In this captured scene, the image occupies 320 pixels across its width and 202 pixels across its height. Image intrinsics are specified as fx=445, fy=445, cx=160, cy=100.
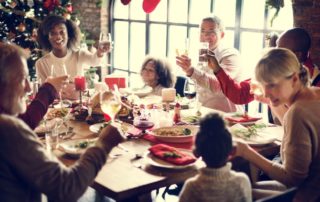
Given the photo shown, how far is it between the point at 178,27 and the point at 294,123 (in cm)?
368

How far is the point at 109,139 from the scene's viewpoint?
165 centimetres

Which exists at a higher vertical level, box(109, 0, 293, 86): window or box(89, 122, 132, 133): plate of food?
box(109, 0, 293, 86): window

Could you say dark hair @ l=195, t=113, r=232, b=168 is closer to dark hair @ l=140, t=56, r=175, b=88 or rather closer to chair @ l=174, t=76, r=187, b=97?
dark hair @ l=140, t=56, r=175, b=88

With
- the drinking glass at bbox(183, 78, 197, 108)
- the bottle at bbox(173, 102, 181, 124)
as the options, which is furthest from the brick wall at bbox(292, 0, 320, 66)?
the bottle at bbox(173, 102, 181, 124)

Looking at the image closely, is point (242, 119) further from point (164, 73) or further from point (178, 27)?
point (178, 27)

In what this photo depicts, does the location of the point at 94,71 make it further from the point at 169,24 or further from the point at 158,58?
the point at 158,58

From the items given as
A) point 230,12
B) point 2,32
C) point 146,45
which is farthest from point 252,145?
point 146,45

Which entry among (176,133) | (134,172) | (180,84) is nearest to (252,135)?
(176,133)

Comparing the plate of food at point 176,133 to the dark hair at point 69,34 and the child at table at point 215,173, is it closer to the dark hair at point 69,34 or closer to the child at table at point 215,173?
the child at table at point 215,173

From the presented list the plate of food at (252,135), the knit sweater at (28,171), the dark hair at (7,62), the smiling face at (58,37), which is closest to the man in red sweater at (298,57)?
the plate of food at (252,135)

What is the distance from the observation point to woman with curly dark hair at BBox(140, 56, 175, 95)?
3.86m

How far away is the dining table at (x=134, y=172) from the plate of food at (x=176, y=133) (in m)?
0.06

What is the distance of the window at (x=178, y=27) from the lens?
175 inches

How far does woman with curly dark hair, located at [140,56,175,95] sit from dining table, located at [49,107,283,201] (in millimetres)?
1514
